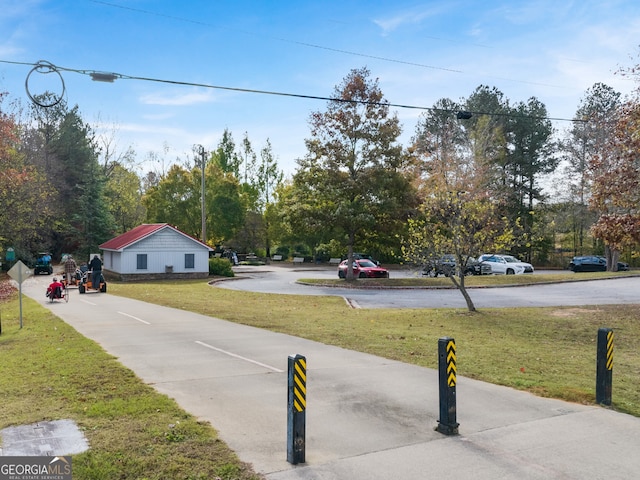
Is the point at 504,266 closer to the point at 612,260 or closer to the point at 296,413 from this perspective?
the point at 612,260

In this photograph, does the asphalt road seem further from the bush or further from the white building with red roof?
the white building with red roof

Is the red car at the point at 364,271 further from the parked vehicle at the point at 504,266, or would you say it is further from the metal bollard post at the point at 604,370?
the metal bollard post at the point at 604,370

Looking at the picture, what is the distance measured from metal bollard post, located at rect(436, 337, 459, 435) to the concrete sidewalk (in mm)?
130

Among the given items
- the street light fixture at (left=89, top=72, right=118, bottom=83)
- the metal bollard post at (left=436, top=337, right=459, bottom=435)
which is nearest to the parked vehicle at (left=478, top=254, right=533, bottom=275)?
the street light fixture at (left=89, top=72, right=118, bottom=83)

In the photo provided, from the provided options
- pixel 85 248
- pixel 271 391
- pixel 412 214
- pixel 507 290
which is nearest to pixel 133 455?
pixel 271 391

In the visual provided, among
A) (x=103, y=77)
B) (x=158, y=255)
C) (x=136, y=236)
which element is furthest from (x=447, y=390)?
(x=136, y=236)

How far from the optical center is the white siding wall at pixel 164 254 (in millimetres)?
38219

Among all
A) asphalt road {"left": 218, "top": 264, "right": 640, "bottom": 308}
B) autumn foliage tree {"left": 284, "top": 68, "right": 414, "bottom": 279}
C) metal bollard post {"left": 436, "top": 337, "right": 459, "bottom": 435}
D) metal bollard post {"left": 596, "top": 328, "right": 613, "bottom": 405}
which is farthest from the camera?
autumn foliage tree {"left": 284, "top": 68, "right": 414, "bottom": 279}

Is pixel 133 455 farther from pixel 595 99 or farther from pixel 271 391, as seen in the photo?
pixel 595 99

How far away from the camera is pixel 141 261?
1521 inches

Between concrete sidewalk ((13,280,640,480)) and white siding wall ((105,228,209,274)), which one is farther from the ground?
white siding wall ((105,228,209,274))

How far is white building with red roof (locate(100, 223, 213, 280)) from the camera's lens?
38188mm

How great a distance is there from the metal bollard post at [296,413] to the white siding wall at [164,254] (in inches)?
1369

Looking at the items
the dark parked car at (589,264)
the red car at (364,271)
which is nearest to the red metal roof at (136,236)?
the red car at (364,271)
